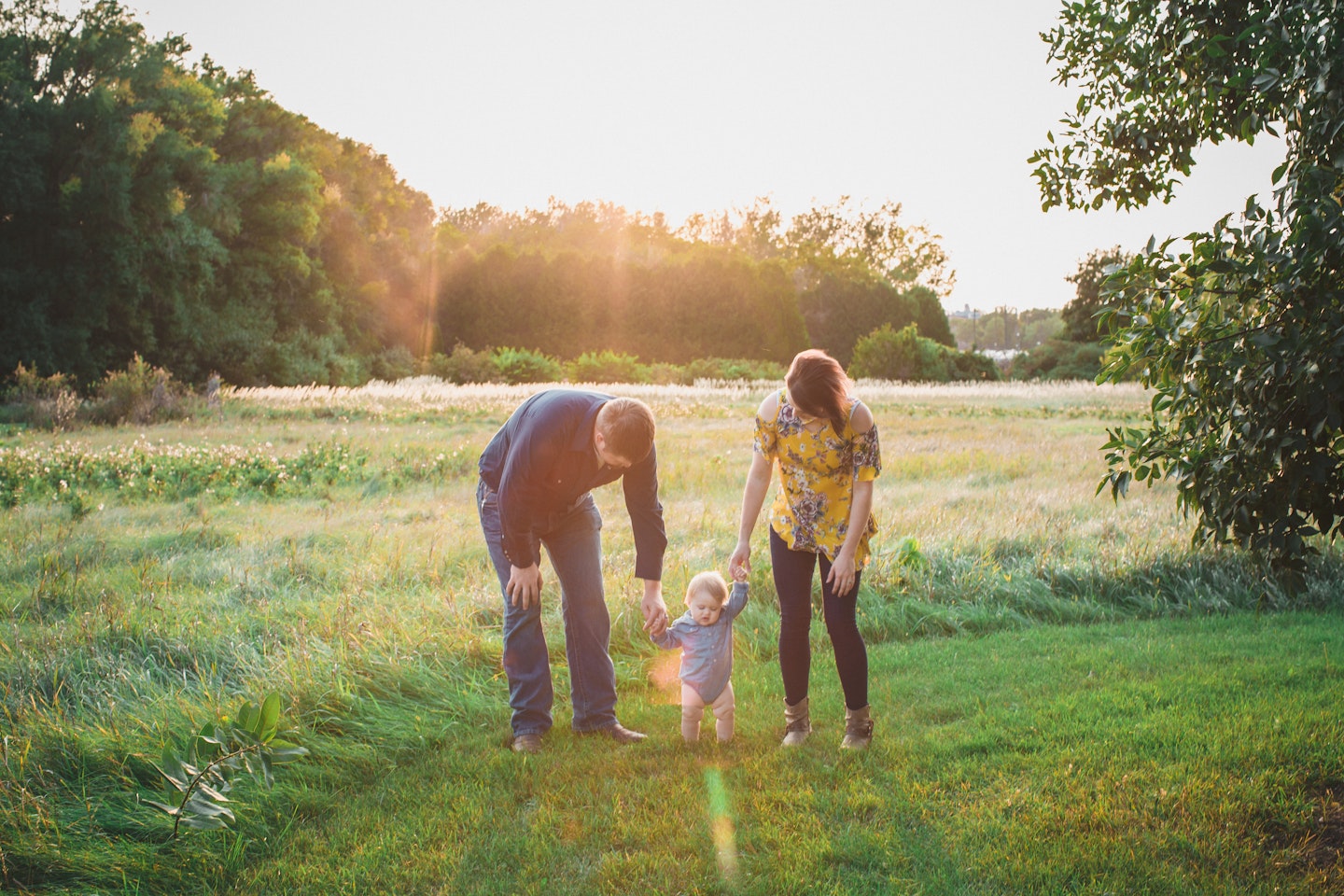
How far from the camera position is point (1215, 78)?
320 centimetres

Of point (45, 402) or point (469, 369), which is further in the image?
point (469, 369)

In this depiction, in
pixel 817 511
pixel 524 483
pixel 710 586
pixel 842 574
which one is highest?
pixel 524 483

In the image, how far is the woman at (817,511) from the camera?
3.69 meters

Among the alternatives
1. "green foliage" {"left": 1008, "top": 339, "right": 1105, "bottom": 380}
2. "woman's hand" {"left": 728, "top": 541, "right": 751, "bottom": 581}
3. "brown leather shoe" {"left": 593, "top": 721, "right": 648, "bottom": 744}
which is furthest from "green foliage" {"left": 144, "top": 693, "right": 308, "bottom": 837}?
"green foliage" {"left": 1008, "top": 339, "right": 1105, "bottom": 380}

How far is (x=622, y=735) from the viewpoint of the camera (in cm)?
420

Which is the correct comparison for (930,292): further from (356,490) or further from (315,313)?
(356,490)

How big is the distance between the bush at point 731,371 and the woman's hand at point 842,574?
88.0 ft

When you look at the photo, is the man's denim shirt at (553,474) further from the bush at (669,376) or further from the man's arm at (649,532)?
the bush at (669,376)

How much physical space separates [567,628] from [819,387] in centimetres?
177

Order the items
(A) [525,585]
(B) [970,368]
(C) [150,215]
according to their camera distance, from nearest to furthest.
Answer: (A) [525,585] < (C) [150,215] < (B) [970,368]

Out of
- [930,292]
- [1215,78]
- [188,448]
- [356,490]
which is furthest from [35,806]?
[930,292]

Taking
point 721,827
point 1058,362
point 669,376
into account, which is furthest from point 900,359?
point 721,827

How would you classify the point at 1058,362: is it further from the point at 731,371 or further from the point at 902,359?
the point at 731,371

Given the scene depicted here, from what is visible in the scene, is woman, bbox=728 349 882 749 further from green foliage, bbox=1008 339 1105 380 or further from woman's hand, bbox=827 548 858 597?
green foliage, bbox=1008 339 1105 380
